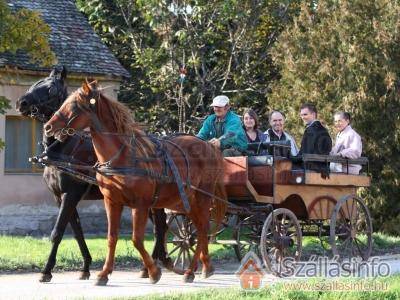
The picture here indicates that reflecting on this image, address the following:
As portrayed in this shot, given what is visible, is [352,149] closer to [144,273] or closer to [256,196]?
[256,196]

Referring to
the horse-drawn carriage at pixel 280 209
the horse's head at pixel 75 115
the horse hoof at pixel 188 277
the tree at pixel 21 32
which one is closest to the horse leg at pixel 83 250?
the horse hoof at pixel 188 277

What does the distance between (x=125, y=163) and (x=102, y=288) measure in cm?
152

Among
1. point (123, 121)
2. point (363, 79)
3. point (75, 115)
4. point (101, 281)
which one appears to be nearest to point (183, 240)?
point (101, 281)

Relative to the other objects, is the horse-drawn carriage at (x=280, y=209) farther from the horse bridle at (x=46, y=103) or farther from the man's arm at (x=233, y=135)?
the horse bridle at (x=46, y=103)

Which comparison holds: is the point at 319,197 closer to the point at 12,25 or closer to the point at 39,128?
the point at 12,25

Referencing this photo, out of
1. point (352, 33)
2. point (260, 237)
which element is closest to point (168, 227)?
point (260, 237)

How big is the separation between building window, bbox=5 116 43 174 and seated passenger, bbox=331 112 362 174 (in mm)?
7873

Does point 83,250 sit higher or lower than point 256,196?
lower

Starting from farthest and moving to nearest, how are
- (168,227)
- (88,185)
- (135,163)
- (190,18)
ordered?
(190,18) → (168,227) → (88,185) → (135,163)

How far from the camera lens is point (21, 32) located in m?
12.2

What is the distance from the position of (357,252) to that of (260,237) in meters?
2.28

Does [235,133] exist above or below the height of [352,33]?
below

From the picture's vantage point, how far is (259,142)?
12.5 meters

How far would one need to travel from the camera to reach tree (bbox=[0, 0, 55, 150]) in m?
12.1
